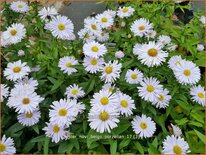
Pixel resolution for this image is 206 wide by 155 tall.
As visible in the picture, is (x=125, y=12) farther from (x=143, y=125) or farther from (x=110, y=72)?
(x=143, y=125)

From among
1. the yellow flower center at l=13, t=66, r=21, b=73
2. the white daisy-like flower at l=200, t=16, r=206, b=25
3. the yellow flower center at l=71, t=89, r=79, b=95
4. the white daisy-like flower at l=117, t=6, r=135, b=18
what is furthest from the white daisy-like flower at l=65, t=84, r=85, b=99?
the white daisy-like flower at l=200, t=16, r=206, b=25

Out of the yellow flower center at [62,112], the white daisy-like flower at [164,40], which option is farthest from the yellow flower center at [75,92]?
the white daisy-like flower at [164,40]

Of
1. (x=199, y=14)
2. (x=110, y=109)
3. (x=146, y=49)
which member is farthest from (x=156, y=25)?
(x=110, y=109)

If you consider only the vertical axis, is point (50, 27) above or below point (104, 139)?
above

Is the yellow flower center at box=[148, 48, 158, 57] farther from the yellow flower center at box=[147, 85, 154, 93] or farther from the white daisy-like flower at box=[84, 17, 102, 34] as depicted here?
the white daisy-like flower at box=[84, 17, 102, 34]

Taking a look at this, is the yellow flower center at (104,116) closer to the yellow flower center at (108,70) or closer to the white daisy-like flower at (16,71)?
the yellow flower center at (108,70)

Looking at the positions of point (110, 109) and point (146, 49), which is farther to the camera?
point (146, 49)

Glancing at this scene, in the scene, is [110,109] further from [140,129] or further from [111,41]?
[111,41]

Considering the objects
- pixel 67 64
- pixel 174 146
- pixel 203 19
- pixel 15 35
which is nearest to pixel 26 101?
pixel 67 64
